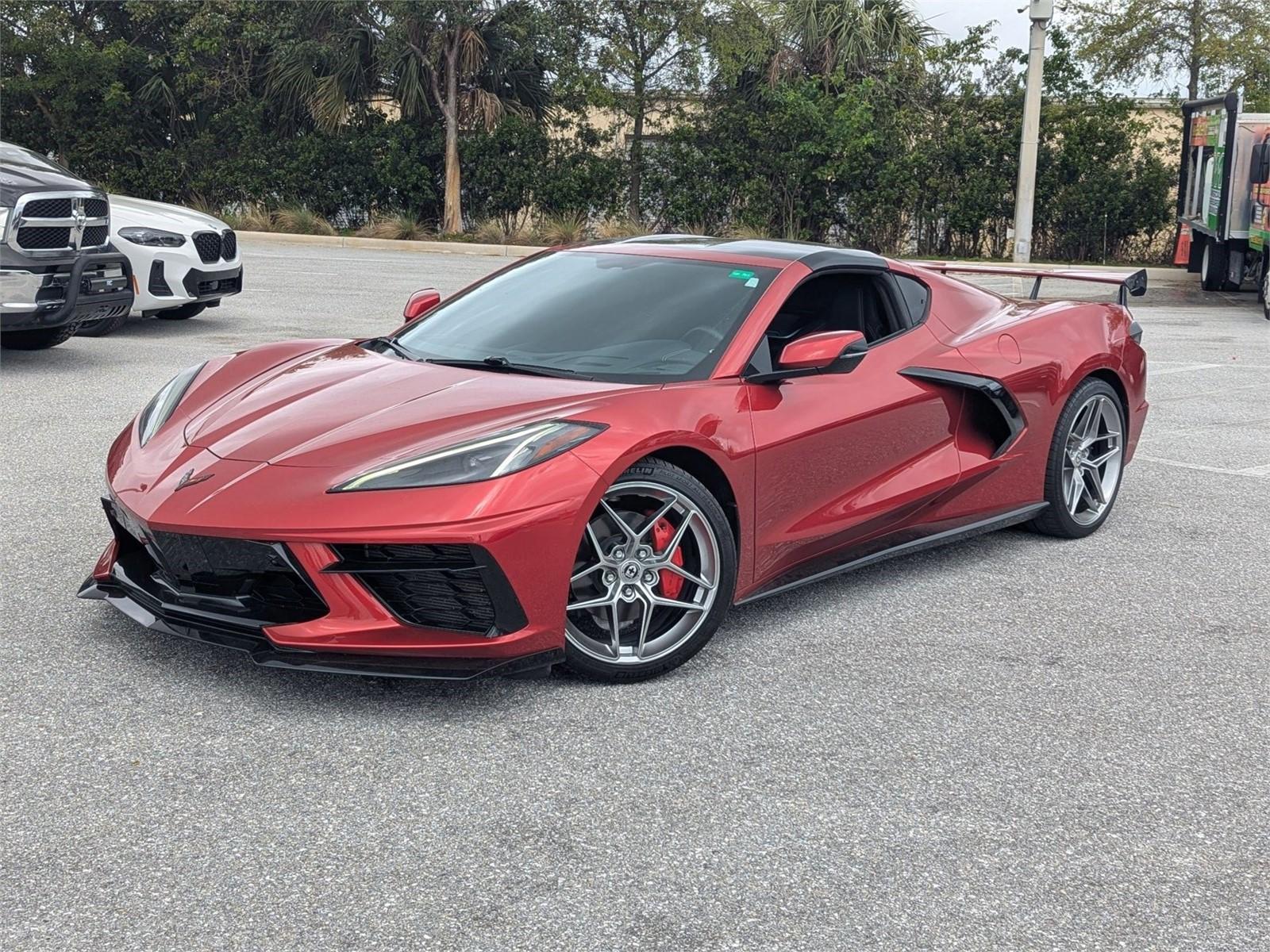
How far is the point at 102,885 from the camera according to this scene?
9.55ft

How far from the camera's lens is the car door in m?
4.47

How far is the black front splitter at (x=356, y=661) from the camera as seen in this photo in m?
3.73

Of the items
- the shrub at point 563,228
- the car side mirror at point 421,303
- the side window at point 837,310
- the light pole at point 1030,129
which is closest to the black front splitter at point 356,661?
the side window at point 837,310

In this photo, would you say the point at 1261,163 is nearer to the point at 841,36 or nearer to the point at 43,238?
the point at 841,36

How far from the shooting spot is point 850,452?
15.6ft

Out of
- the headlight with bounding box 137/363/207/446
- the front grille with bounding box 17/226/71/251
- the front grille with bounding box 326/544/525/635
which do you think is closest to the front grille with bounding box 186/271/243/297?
the front grille with bounding box 17/226/71/251

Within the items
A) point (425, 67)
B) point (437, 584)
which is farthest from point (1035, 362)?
point (425, 67)

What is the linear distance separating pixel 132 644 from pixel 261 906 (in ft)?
5.55

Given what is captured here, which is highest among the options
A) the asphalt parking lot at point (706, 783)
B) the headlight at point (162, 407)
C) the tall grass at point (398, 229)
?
the tall grass at point (398, 229)

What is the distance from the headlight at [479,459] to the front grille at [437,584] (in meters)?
0.19

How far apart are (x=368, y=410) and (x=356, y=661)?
33.0 inches

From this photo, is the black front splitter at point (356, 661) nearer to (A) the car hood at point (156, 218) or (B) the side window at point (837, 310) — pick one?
(B) the side window at point (837, 310)

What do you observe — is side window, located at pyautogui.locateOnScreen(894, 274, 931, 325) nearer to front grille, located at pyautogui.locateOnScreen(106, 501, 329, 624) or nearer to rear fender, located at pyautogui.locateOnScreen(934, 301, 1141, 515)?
rear fender, located at pyautogui.locateOnScreen(934, 301, 1141, 515)

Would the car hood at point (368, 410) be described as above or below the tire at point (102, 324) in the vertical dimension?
above
